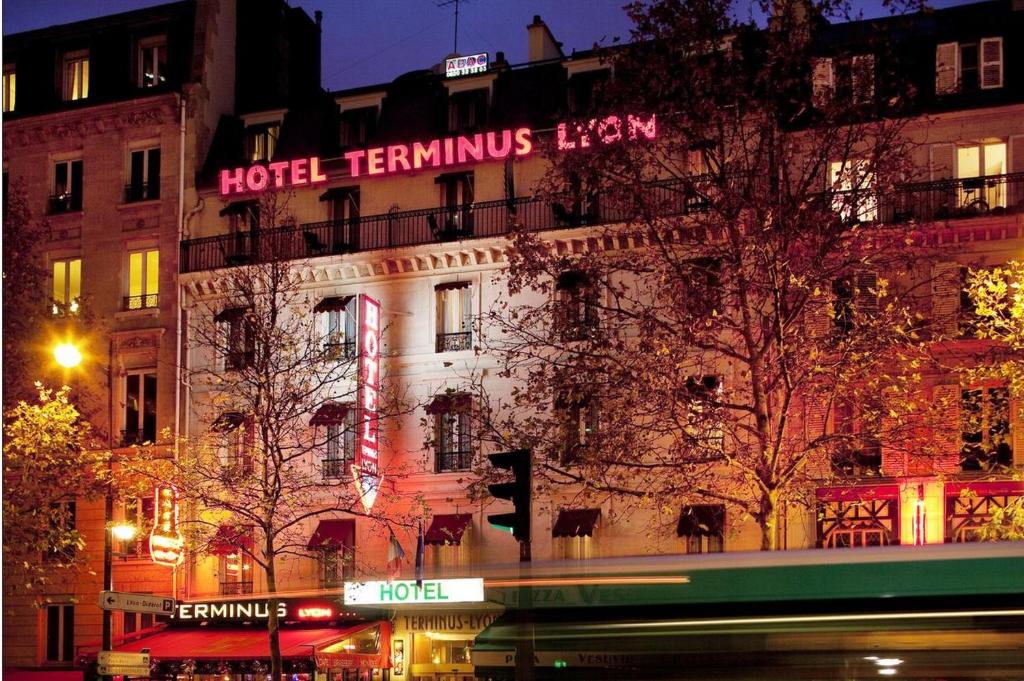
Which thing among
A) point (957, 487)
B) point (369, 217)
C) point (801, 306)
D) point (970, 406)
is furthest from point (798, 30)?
point (369, 217)

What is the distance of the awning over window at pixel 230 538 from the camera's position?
33675 mm

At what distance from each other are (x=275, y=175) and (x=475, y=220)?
18.9 feet

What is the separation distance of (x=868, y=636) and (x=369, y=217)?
28303mm

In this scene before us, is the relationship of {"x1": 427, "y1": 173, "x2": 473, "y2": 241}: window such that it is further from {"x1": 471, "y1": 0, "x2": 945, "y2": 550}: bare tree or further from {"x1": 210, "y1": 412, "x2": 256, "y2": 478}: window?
{"x1": 471, "y1": 0, "x2": 945, "y2": 550}: bare tree

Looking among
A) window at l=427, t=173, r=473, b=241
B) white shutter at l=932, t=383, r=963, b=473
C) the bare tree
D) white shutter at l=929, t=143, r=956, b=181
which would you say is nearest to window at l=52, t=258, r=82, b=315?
window at l=427, t=173, r=473, b=241

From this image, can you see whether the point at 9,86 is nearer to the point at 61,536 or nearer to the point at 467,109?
the point at 467,109

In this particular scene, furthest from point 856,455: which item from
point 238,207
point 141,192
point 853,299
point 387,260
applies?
point 141,192

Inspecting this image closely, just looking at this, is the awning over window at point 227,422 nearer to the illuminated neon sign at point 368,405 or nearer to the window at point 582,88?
the illuminated neon sign at point 368,405

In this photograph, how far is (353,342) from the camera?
37812 millimetres

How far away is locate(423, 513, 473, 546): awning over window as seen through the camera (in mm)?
36062

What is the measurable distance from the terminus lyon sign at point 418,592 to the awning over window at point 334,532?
48.3 feet

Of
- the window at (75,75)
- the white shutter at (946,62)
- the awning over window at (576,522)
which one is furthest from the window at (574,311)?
the window at (75,75)

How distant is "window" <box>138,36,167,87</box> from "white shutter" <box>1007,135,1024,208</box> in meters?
23.4

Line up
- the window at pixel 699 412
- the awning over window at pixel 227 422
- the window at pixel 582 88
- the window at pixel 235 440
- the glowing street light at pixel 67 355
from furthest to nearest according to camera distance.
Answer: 1. the window at pixel 582 88
2. the awning over window at pixel 227 422
3. the window at pixel 235 440
4. the glowing street light at pixel 67 355
5. the window at pixel 699 412
